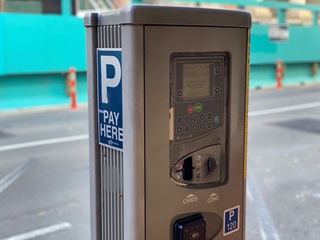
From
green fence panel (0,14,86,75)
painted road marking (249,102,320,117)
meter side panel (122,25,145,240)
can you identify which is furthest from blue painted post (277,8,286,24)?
meter side panel (122,25,145,240)

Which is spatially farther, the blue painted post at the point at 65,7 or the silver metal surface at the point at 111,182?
the blue painted post at the point at 65,7

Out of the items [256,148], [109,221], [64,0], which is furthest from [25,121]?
[109,221]

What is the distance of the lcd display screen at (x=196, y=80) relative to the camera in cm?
199

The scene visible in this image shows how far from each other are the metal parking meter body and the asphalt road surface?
2.33 metres

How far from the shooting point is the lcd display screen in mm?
1993

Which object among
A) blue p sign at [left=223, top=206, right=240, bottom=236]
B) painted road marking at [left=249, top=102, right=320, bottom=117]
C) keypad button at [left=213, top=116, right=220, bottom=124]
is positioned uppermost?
keypad button at [left=213, top=116, right=220, bottom=124]

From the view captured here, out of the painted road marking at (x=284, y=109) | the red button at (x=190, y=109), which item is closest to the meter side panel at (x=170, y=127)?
the red button at (x=190, y=109)

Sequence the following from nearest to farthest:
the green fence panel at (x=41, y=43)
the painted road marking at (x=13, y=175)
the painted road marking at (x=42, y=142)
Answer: the painted road marking at (x=13, y=175) → the painted road marking at (x=42, y=142) → the green fence panel at (x=41, y=43)

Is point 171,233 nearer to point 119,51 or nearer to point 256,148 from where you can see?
point 119,51

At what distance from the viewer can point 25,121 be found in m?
10.0

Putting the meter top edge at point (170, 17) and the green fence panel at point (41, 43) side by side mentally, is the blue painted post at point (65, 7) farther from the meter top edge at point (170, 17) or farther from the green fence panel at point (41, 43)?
the meter top edge at point (170, 17)

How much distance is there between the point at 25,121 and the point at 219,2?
8.69m

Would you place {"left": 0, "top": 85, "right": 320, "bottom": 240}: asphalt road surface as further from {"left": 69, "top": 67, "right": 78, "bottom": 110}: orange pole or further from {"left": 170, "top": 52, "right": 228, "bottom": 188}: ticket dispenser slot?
{"left": 170, "top": 52, "right": 228, "bottom": 188}: ticket dispenser slot

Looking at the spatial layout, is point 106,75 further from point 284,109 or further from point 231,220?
point 284,109
